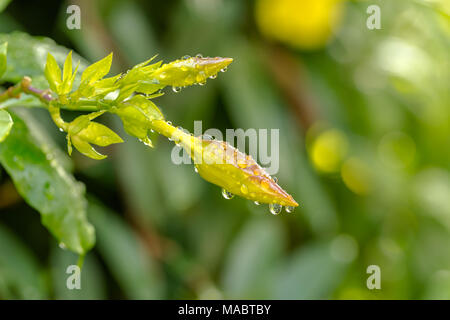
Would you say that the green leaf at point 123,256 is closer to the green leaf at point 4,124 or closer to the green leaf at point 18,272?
the green leaf at point 18,272

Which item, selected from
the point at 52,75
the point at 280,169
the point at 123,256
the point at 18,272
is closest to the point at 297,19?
the point at 280,169

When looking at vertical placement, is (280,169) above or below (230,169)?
above

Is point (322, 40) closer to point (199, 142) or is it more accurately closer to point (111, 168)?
point (111, 168)

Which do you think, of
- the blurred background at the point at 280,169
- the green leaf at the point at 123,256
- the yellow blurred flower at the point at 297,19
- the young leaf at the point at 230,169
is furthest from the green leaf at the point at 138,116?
the yellow blurred flower at the point at 297,19

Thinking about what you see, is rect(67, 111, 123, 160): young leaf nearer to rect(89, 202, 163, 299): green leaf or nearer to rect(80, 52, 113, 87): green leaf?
rect(80, 52, 113, 87): green leaf

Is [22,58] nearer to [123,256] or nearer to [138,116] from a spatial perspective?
[138,116]

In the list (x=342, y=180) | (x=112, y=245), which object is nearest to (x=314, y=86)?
(x=342, y=180)

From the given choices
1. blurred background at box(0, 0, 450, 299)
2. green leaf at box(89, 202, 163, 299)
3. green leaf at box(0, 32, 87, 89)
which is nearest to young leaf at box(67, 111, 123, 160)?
green leaf at box(0, 32, 87, 89)

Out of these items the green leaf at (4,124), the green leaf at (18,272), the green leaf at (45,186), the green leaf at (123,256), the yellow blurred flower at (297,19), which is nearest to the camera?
the green leaf at (4,124)


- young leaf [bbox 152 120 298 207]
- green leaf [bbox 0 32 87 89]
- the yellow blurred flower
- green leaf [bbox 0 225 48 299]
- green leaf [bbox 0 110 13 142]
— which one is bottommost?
young leaf [bbox 152 120 298 207]
